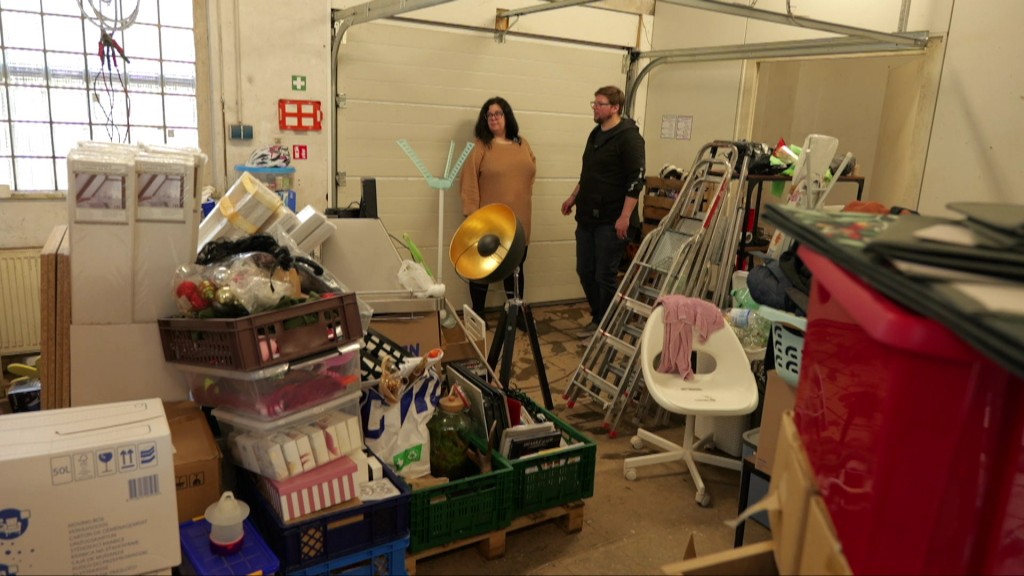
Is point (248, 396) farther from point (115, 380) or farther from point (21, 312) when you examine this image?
point (21, 312)

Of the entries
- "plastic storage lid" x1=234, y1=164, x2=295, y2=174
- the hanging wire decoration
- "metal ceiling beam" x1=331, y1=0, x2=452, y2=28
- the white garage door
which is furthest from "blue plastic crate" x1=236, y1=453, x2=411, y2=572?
the white garage door

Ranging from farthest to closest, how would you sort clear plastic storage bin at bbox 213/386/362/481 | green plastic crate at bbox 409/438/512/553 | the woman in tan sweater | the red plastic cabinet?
the woman in tan sweater
green plastic crate at bbox 409/438/512/553
clear plastic storage bin at bbox 213/386/362/481
the red plastic cabinet

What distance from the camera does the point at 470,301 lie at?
5496 millimetres

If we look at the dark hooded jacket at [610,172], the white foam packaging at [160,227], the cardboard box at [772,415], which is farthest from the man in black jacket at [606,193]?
the white foam packaging at [160,227]

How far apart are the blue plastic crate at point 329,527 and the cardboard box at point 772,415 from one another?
1.26 metres

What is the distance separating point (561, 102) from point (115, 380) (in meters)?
4.28

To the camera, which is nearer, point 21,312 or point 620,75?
point 21,312

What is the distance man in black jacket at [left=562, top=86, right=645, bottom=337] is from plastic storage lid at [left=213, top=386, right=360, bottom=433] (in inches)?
112

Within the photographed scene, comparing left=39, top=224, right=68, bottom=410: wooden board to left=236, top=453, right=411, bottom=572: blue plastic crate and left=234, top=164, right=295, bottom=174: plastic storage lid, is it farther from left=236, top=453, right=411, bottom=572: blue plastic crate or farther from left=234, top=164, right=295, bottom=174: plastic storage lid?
left=234, top=164, right=295, bottom=174: plastic storage lid

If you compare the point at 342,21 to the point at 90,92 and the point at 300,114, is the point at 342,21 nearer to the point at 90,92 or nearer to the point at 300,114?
the point at 300,114

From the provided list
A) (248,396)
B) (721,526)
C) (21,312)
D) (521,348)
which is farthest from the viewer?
(521,348)

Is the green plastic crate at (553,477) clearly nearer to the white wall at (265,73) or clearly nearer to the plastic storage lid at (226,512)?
the plastic storage lid at (226,512)

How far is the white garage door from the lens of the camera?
4863mm

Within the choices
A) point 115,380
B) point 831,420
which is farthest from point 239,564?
point 831,420
